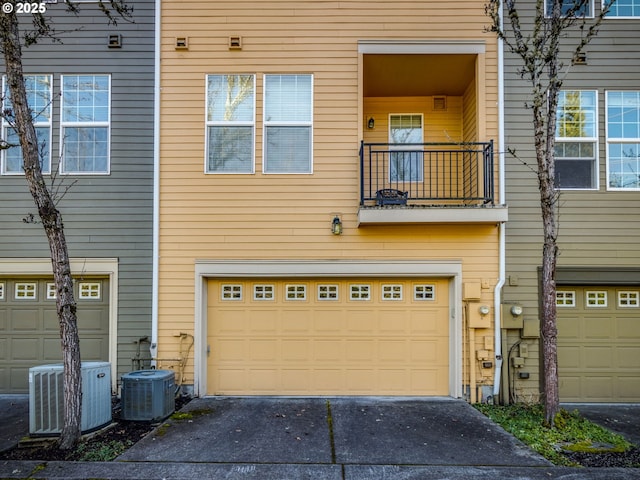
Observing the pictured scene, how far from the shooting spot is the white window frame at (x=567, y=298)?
7062 millimetres

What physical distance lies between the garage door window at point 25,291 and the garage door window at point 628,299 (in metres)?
9.58

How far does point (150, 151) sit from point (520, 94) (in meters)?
6.05

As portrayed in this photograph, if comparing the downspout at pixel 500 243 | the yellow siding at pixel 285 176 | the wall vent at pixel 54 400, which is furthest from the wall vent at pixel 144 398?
the downspout at pixel 500 243

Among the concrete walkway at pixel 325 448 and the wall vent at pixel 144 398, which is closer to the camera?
the concrete walkway at pixel 325 448

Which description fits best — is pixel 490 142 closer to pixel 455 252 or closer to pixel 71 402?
pixel 455 252

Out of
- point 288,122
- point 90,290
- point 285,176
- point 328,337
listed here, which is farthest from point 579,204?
point 90,290

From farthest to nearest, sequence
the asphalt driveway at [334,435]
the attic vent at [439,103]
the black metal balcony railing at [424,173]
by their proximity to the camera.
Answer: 1. the attic vent at [439,103]
2. the black metal balcony railing at [424,173]
3. the asphalt driveway at [334,435]

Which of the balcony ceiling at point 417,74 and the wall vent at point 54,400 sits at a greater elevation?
the balcony ceiling at point 417,74

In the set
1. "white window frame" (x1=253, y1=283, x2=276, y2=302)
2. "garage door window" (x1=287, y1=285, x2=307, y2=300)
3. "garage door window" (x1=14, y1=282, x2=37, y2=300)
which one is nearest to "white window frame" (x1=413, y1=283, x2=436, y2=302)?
"garage door window" (x1=287, y1=285, x2=307, y2=300)

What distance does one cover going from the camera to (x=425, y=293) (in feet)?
23.3

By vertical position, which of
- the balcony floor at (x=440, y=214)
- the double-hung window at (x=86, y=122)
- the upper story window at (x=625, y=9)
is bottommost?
the balcony floor at (x=440, y=214)

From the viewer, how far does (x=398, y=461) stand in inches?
181

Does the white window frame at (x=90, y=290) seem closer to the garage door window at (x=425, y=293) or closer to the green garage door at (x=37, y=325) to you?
the green garage door at (x=37, y=325)

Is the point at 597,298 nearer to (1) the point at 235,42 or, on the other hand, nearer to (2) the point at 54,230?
(1) the point at 235,42
